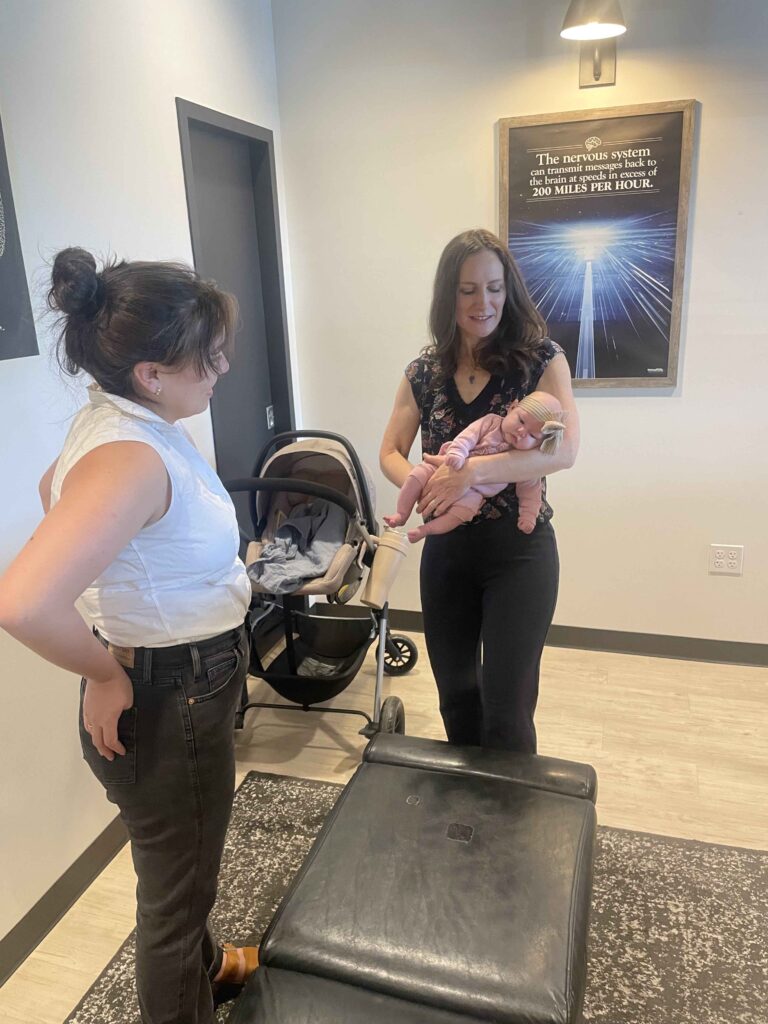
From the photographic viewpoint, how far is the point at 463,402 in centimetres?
170

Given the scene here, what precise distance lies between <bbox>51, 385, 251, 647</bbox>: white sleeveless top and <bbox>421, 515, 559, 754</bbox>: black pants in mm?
673

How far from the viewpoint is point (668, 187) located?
267cm

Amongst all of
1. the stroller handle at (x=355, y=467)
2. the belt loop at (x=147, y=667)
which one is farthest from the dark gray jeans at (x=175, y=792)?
the stroller handle at (x=355, y=467)

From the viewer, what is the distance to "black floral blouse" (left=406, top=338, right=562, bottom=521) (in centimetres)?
165

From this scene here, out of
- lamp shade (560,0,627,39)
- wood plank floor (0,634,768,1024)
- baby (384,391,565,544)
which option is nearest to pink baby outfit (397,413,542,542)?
baby (384,391,565,544)

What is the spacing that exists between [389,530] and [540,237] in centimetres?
162

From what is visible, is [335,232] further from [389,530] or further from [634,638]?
[634,638]

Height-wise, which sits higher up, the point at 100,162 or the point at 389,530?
the point at 100,162

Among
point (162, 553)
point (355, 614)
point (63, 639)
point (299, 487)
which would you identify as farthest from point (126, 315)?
point (355, 614)

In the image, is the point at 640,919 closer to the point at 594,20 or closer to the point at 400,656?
the point at 400,656

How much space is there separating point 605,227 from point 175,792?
2461 mm

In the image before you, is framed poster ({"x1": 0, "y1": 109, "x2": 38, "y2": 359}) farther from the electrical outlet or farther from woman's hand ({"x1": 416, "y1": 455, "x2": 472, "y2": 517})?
the electrical outlet

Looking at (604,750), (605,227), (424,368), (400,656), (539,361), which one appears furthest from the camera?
(400,656)

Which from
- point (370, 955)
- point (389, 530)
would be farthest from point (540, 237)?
point (370, 955)
